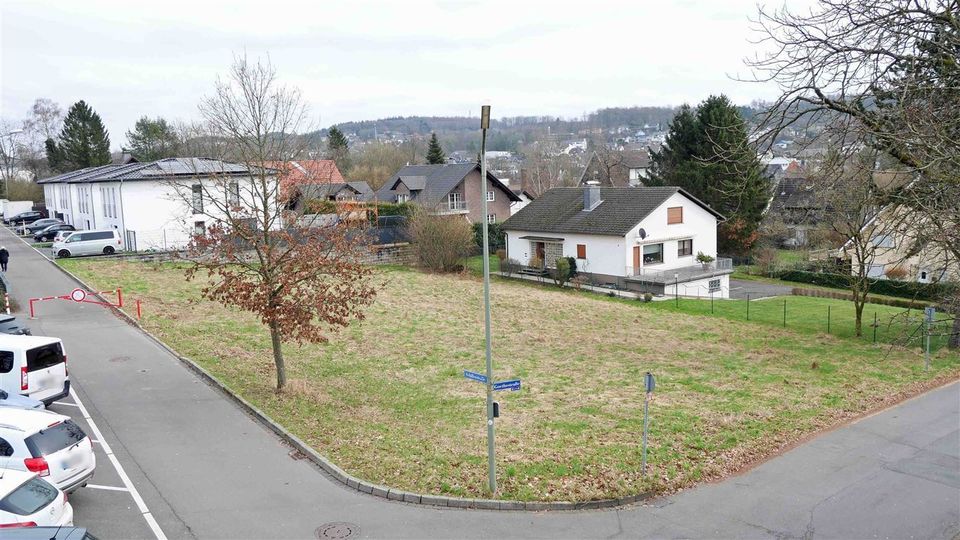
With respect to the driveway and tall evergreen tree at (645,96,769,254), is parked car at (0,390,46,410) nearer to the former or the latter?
the driveway

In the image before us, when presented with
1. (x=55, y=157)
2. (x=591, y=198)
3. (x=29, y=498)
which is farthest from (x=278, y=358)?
(x=55, y=157)

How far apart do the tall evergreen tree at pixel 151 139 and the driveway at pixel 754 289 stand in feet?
196

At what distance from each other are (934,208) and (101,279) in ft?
107

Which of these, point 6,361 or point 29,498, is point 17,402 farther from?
point 29,498

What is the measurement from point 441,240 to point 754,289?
20452mm

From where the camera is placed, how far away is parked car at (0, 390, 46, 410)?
1312 cm

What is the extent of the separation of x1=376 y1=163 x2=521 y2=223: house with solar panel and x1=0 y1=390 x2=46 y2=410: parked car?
43952 mm

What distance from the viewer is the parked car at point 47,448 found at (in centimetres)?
1070

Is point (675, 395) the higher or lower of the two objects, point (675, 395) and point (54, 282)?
the lower

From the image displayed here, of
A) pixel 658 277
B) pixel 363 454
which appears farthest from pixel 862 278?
pixel 363 454

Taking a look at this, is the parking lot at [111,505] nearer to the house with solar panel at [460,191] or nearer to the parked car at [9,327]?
the parked car at [9,327]

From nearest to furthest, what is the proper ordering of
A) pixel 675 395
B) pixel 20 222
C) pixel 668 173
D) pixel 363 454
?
pixel 363 454 < pixel 675 395 < pixel 668 173 < pixel 20 222

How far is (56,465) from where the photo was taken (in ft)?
35.6

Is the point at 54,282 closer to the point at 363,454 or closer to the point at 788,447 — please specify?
→ the point at 363,454
